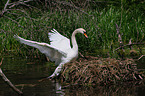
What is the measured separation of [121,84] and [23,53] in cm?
570

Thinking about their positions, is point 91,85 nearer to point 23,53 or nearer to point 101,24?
point 23,53

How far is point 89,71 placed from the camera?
7617 millimetres

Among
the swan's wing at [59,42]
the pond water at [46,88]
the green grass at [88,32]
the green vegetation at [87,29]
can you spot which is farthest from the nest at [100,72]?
the green grass at [88,32]

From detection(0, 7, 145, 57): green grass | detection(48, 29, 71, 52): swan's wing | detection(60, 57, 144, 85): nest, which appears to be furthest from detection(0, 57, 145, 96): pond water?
detection(0, 7, 145, 57): green grass

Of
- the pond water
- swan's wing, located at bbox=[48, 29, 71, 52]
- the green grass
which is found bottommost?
the pond water

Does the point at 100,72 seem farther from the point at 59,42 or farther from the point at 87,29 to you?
the point at 87,29

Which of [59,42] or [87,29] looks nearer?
[59,42]

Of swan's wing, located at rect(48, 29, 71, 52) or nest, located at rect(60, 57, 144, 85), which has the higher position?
swan's wing, located at rect(48, 29, 71, 52)

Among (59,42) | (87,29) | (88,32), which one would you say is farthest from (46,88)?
(88,32)

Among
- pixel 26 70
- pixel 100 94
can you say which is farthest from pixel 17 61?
pixel 100 94

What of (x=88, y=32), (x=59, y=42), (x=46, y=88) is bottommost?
(x=46, y=88)

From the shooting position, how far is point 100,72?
7.59 m

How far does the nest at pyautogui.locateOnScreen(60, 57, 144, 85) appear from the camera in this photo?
7.57 meters

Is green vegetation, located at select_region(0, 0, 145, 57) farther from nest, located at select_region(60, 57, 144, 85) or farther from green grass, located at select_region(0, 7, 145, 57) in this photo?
nest, located at select_region(60, 57, 144, 85)
